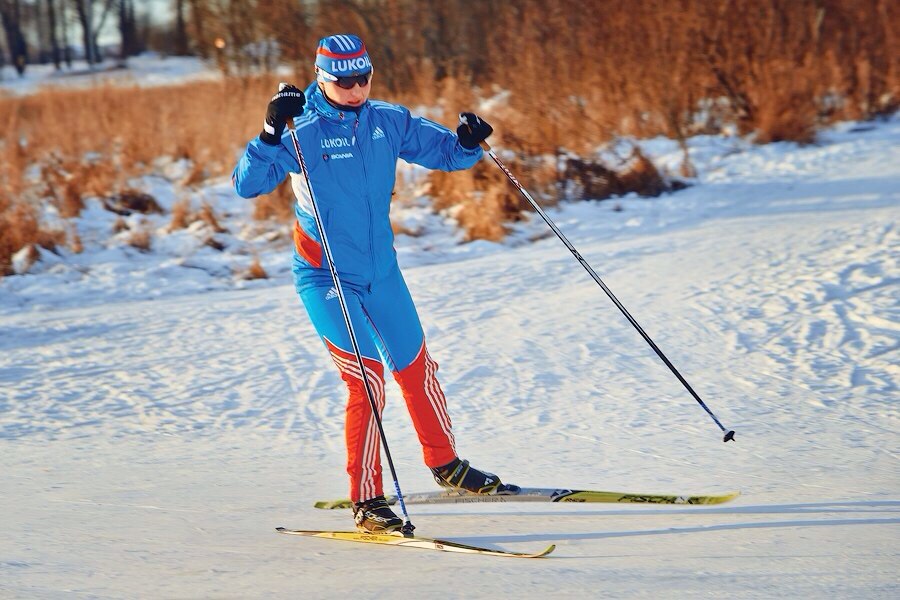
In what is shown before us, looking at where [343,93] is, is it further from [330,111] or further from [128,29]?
[128,29]

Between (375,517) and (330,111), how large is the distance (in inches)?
56.8

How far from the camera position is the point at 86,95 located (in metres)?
15.4

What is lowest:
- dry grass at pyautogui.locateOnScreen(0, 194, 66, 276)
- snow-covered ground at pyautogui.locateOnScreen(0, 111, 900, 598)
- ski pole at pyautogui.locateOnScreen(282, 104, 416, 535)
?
snow-covered ground at pyautogui.locateOnScreen(0, 111, 900, 598)

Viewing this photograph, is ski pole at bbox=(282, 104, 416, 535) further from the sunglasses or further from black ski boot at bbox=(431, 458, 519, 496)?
black ski boot at bbox=(431, 458, 519, 496)

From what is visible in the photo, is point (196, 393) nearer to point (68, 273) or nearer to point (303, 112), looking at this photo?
point (303, 112)

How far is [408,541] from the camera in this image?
3.44 m

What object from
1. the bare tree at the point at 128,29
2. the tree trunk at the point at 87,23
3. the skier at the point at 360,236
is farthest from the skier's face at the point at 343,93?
the bare tree at the point at 128,29

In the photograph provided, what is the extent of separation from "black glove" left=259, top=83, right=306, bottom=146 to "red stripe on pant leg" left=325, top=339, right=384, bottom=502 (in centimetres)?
79

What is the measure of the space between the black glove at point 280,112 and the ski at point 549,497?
1.44m

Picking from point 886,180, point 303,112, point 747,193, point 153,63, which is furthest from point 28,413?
point 153,63

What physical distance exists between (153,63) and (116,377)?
32040mm

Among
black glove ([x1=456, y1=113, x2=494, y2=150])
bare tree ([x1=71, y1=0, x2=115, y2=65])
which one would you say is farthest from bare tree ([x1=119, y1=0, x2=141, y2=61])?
black glove ([x1=456, y1=113, x2=494, y2=150])

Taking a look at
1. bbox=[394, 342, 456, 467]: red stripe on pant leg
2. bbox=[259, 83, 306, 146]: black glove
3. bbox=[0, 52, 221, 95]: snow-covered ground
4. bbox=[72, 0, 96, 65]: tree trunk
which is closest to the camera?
bbox=[259, 83, 306, 146]: black glove

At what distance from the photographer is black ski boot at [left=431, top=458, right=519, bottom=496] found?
3.86m
